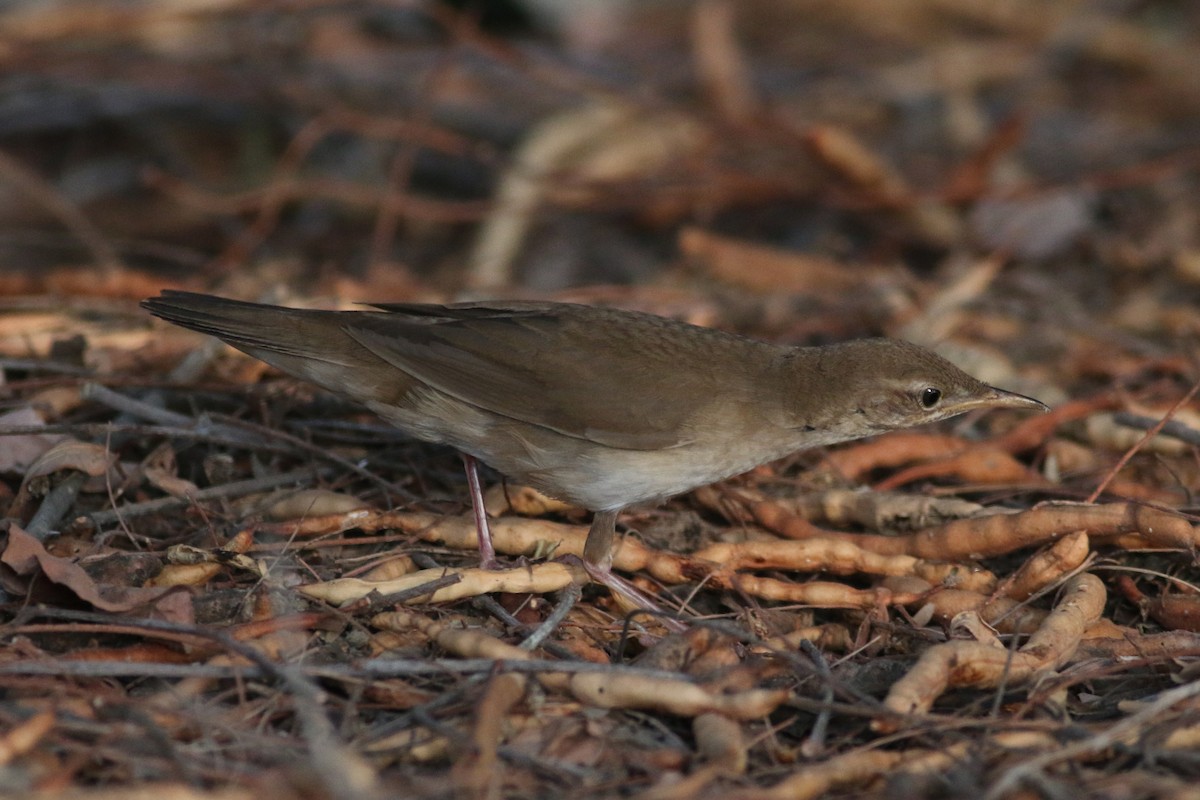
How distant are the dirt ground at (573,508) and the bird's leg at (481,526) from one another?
0.07 meters

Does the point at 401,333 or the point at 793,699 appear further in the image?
the point at 401,333

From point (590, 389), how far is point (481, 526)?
560 millimetres

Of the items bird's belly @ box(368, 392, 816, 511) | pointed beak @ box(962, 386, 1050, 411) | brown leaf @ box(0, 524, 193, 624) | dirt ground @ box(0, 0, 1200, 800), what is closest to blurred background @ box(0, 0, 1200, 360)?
dirt ground @ box(0, 0, 1200, 800)

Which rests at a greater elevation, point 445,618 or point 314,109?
point 314,109

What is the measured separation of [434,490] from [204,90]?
13.3 ft

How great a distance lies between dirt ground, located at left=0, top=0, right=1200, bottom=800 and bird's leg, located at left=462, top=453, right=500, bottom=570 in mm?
70

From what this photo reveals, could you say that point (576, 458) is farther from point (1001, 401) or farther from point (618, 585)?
point (1001, 401)

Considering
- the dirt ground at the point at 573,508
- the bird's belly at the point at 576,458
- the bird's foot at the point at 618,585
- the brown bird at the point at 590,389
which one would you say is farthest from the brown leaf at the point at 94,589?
the bird's foot at the point at 618,585

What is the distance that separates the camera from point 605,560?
152 inches

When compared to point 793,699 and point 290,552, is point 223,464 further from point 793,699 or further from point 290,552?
point 793,699

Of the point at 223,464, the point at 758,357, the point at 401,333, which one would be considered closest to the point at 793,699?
the point at 758,357

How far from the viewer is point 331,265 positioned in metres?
6.92

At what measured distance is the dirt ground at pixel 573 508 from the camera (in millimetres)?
2990

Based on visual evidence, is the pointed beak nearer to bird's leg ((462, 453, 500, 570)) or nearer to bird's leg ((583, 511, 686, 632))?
bird's leg ((583, 511, 686, 632))
